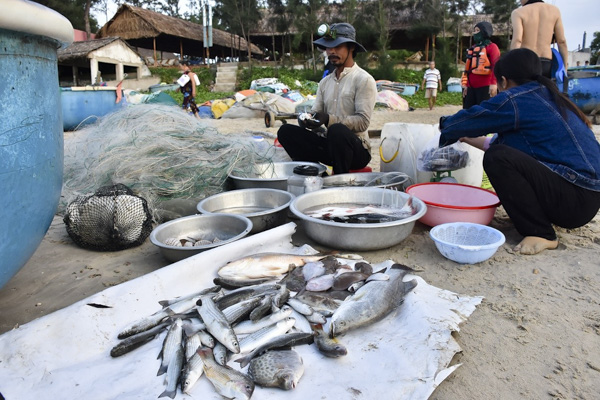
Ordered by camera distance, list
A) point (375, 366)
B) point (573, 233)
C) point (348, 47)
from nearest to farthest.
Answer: point (375, 366) → point (573, 233) → point (348, 47)

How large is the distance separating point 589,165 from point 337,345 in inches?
92.9

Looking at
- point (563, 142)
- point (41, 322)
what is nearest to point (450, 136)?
point (563, 142)

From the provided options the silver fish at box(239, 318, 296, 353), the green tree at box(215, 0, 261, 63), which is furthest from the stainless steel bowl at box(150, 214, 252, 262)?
the green tree at box(215, 0, 261, 63)

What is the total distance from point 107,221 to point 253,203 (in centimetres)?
136

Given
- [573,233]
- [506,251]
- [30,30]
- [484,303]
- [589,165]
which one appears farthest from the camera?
[573,233]

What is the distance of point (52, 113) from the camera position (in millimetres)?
1931

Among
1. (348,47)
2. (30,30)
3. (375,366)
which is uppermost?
(348,47)

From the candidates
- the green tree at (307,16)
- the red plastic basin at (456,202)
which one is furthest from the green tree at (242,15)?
the red plastic basin at (456,202)

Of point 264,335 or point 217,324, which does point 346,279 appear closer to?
point 264,335

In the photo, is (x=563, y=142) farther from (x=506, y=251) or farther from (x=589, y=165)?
(x=506, y=251)

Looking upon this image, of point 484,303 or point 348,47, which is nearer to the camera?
point 484,303

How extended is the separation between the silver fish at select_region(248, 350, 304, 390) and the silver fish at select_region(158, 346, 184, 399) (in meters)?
0.32

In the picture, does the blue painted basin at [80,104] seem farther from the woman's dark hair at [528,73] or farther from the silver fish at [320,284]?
the woman's dark hair at [528,73]

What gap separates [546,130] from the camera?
297cm
